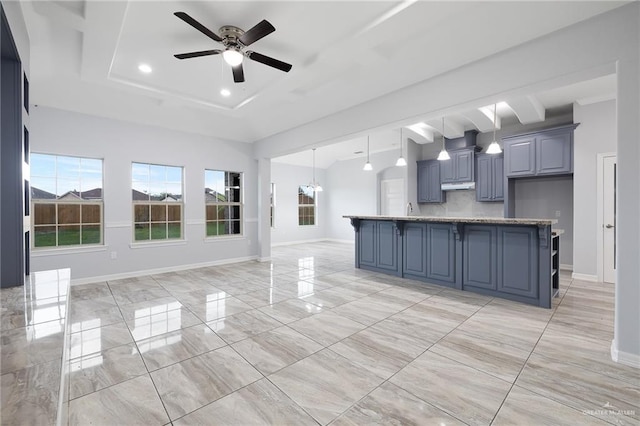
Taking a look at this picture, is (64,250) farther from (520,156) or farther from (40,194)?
(520,156)

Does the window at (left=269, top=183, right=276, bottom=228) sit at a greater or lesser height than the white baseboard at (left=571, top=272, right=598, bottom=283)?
greater

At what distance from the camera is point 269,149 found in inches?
254

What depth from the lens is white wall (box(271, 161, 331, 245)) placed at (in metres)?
9.84

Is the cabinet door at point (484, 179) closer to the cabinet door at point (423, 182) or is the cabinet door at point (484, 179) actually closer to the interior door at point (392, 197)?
the cabinet door at point (423, 182)

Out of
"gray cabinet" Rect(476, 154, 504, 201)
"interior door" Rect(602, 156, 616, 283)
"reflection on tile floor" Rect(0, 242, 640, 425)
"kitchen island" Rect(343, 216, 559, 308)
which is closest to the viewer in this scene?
"reflection on tile floor" Rect(0, 242, 640, 425)

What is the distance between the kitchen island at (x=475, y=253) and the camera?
361cm

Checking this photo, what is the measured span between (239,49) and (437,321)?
11.8 ft

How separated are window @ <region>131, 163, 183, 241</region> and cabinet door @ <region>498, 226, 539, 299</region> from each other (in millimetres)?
5776

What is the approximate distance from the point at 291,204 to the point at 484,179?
20.1 ft

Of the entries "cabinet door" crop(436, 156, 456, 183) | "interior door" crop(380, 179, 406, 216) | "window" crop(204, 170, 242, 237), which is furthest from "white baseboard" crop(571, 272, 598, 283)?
"window" crop(204, 170, 242, 237)

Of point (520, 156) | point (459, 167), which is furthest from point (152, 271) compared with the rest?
point (520, 156)

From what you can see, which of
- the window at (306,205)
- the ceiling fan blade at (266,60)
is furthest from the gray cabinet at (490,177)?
A: the window at (306,205)

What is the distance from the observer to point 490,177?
255 inches

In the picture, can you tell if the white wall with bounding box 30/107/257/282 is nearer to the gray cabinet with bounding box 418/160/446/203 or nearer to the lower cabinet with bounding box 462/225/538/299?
the gray cabinet with bounding box 418/160/446/203
